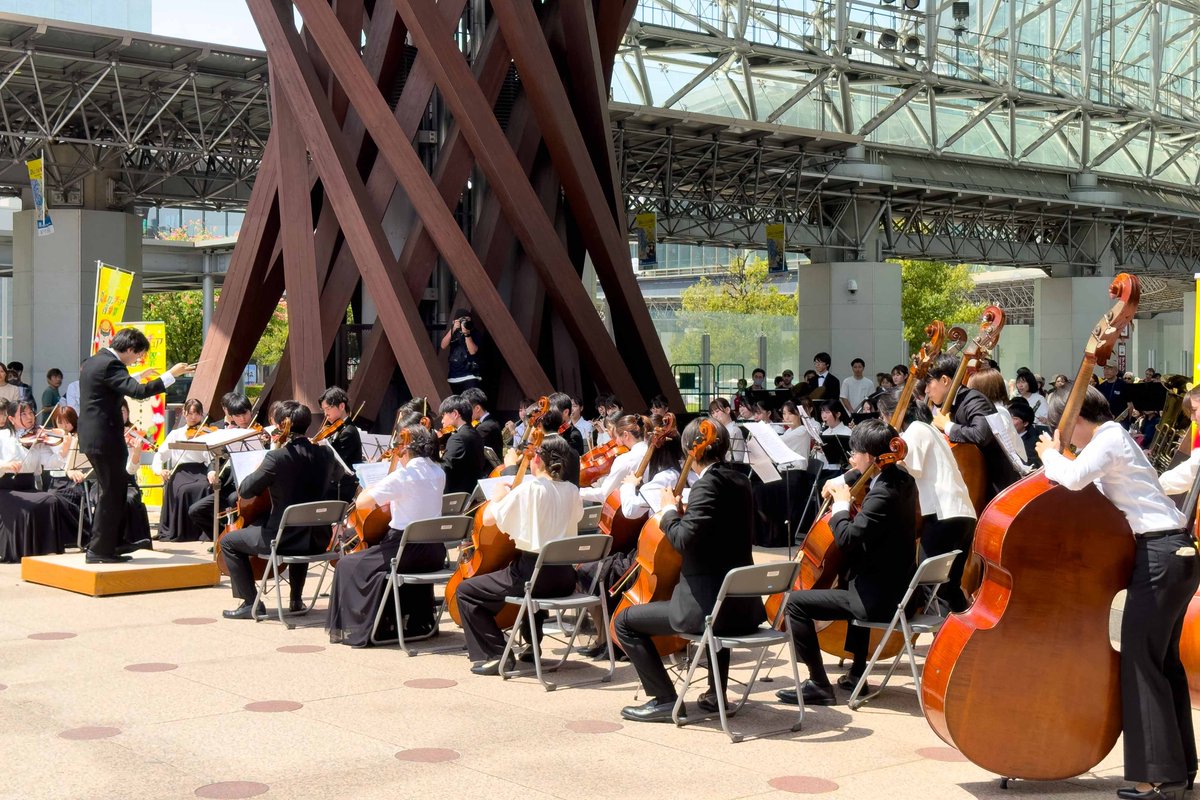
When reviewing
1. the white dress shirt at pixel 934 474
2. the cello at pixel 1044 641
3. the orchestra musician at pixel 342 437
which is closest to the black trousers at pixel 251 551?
the orchestra musician at pixel 342 437

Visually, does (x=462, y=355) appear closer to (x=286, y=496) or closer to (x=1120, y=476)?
(x=286, y=496)

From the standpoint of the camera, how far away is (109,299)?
16531 millimetres

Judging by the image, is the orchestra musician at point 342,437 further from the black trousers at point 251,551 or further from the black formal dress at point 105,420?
the black formal dress at point 105,420

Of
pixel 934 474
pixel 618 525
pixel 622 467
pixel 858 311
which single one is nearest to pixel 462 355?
pixel 622 467

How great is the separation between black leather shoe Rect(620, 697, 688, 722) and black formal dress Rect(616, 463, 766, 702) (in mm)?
309

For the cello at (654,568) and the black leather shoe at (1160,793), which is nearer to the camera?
the black leather shoe at (1160,793)

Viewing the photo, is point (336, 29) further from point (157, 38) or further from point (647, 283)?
point (647, 283)

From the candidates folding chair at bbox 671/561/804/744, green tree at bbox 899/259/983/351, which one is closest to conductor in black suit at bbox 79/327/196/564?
folding chair at bbox 671/561/804/744

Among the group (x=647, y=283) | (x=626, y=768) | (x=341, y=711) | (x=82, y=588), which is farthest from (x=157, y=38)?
(x=647, y=283)

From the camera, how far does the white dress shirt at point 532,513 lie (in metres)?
7.48

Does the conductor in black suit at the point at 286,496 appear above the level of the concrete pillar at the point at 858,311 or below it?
below

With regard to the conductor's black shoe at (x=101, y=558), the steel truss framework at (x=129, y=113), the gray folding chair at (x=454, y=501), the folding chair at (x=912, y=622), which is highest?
the steel truss framework at (x=129, y=113)

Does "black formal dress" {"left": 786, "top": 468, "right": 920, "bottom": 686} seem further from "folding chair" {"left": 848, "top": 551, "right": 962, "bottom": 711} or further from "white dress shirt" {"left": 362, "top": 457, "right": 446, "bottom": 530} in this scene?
"white dress shirt" {"left": 362, "top": 457, "right": 446, "bottom": 530}

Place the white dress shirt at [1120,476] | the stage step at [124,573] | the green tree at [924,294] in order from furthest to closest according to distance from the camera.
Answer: the green tree at [924,294] < the stage step at [124,573] < the white dress shirt at [1120,476]
